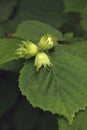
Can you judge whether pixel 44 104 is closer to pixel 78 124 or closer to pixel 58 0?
pixel 78 124

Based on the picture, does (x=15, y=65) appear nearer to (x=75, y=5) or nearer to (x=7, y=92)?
(x=75, y=5)

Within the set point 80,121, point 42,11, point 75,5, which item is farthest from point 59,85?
point 42,11

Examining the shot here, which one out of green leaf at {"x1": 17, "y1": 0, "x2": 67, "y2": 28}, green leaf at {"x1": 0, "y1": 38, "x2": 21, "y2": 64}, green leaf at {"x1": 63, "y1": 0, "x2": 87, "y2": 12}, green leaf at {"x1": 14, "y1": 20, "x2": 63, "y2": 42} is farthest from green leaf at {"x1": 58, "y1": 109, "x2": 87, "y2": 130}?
green leaf at {"x1": 17, "y1": 0, "x2": 67, "y2": 28}

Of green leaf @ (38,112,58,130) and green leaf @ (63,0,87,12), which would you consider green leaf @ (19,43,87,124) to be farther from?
green leaf @ (38,112,58,130)

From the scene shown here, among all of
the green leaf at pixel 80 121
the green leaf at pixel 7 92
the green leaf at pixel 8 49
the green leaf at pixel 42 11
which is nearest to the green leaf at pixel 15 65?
the green leaf at pixel 8 49

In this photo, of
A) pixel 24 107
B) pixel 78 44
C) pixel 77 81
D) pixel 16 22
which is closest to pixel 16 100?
pixel 24 107

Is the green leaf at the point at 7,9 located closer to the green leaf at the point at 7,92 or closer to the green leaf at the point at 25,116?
the green leaf at the point at 7,92
